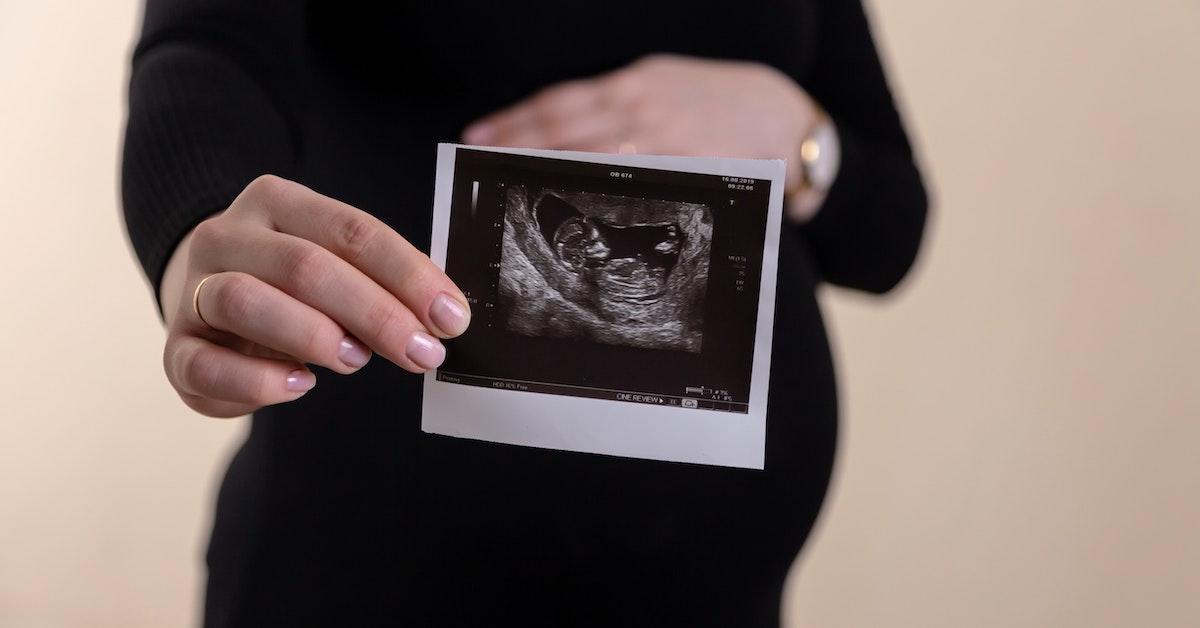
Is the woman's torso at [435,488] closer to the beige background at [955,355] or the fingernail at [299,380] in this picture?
the fingernail at [299,380]

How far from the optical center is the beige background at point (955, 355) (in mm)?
1505

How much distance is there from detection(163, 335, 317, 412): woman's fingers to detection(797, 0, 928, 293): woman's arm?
535 millimetres

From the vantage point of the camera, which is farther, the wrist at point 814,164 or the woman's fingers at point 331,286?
the wrist at point 814,164

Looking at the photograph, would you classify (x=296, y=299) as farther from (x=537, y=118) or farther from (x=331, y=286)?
(x=537, y=118)

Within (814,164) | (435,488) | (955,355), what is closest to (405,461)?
(435,488)

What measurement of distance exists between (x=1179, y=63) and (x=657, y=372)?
130cm

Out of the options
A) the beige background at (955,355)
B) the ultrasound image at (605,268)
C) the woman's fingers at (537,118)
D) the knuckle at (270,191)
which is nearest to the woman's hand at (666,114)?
the woman's fingers at (537,118)

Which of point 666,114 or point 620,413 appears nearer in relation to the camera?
point 620,413

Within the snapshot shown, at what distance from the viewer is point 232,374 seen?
1.64 feet

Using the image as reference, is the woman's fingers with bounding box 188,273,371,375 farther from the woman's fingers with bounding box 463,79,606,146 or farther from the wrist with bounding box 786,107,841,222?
the wrist with bounding box 786,107,841,222

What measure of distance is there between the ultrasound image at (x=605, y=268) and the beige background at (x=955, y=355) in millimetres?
1008

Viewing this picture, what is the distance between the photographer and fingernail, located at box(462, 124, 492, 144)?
0.70m

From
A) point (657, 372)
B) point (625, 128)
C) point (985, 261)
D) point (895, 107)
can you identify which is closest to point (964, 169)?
point (985, 261)

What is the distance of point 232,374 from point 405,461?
0.70 feet
